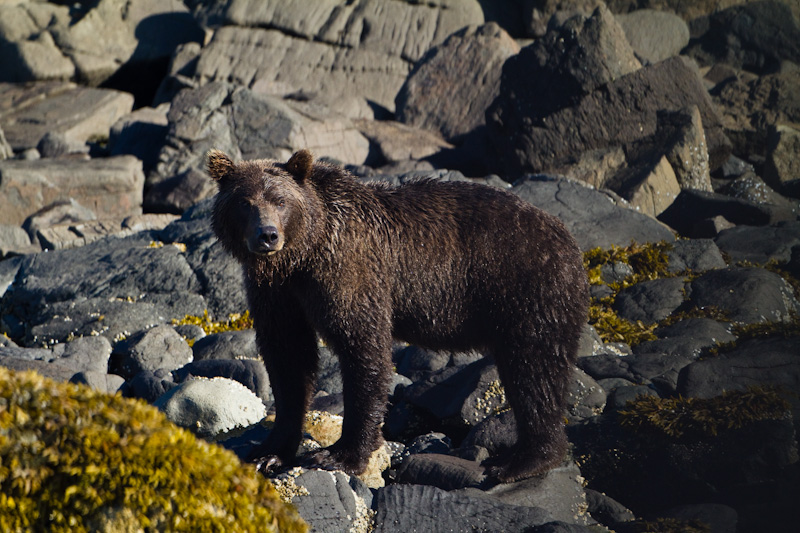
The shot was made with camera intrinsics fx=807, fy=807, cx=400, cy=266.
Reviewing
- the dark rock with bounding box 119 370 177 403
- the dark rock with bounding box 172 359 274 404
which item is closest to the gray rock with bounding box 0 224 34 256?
the dark rock with bounding box 119 370 177 403

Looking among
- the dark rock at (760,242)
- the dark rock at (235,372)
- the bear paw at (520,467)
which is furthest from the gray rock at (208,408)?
the dark rock at (760,242)

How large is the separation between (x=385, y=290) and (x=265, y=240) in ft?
3.46

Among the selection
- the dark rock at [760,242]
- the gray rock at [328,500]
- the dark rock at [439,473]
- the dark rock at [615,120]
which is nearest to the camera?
the gray rock at [328,500]

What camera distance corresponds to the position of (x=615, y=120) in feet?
46.0

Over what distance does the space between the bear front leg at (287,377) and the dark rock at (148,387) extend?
2.33 meters

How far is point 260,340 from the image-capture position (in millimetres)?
5766

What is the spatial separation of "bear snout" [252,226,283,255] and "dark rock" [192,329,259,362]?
3.89 m

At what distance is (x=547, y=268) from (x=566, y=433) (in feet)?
4.59

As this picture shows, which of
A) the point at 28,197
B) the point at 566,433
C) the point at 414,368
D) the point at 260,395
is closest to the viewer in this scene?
the point at 566,433

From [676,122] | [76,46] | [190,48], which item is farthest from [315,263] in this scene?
[76,46]

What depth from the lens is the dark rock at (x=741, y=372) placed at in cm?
663

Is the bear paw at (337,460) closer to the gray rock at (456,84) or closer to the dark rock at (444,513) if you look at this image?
the dark rock at (444,513)

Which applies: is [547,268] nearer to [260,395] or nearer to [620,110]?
[260,395]

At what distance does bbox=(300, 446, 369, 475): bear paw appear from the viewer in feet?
18.1
